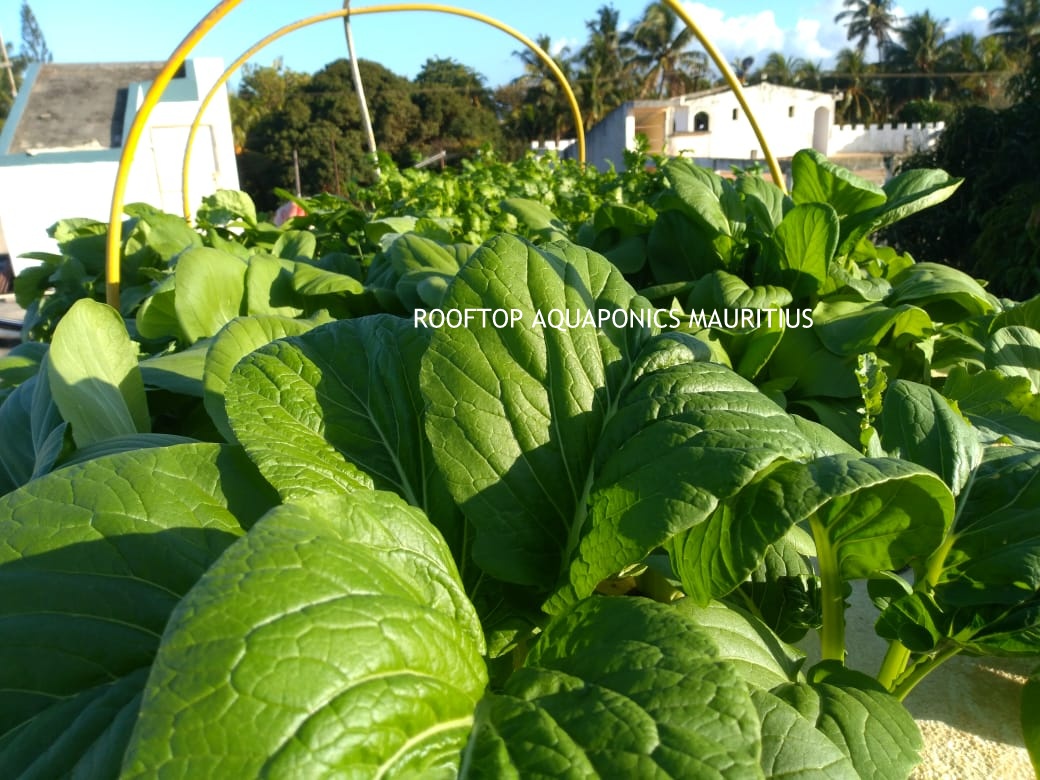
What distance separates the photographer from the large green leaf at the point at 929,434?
865 millimetres

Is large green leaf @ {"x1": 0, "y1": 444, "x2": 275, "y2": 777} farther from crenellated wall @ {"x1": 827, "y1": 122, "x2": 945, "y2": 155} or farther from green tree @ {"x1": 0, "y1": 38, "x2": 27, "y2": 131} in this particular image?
green tree @ {"x1": 0, "y1": 38, "x2": 27, "y2": 131}

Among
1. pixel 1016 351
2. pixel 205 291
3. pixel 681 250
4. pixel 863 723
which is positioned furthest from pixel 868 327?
pixel 205 291

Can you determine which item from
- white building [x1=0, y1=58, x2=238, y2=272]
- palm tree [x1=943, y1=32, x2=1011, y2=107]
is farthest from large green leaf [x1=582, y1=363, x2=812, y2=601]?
palm tree [x1=943, y1=32, x2=1011, y2=107]

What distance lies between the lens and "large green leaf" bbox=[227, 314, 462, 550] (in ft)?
2.63

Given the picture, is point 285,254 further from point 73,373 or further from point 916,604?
point 916,604

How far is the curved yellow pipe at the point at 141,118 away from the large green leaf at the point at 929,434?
1602 millimetres

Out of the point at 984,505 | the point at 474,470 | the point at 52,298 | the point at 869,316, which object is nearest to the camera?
the point at 474,470

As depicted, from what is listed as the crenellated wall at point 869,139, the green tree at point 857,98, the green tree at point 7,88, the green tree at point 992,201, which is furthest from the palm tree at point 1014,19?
the green tree at point 7,88

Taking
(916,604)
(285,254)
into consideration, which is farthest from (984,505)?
(285,254)

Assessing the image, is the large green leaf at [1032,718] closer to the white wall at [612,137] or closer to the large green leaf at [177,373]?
the large green leaf at [177,373]

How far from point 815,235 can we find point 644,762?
1.48 m

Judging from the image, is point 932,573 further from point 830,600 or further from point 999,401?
point 999,401

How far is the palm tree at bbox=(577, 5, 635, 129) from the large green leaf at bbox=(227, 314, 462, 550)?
42903 millimetres

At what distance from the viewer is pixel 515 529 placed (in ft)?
2.63
